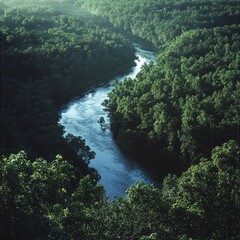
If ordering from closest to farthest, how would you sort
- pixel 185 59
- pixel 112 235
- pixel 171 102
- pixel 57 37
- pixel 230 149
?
1. pixel 112 235
2. pixel 230 149
3. pixel 171 102
4. pixel 185 59
5. pixel 57 37

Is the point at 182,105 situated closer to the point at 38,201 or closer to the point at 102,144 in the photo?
the point at 102,144

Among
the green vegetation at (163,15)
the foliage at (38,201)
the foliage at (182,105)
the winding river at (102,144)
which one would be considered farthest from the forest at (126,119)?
the winding river at (102,144)

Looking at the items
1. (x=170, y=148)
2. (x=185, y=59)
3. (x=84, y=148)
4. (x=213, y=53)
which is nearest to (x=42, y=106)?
(x=84, y=148)

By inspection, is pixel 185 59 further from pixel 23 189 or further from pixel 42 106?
pixel 23 189

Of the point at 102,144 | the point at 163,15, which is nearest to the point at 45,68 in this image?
the point at 102,144

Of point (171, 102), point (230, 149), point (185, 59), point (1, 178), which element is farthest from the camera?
point (185, 59)

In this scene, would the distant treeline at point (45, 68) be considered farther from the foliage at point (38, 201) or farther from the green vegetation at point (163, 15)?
the foliage at point (38, 201)

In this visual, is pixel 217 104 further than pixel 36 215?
Yes
